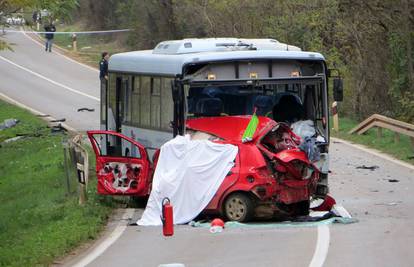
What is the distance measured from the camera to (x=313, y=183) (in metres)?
15.7

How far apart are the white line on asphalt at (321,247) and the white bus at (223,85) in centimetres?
249

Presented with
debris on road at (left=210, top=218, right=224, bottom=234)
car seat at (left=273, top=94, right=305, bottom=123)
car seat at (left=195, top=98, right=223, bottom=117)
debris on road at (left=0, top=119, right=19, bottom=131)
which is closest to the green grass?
car seat at (left=273, top=94, right=305, bottom=123)

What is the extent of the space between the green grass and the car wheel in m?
9.04

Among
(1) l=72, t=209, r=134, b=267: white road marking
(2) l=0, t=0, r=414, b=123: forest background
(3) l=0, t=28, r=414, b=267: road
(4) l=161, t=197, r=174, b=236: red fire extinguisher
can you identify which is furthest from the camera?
(2) l=0, t=0, r=414, b=123: forest background

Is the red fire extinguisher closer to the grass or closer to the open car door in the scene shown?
the grass

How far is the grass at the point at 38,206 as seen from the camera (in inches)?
514

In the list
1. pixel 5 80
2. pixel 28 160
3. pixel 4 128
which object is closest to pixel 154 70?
pixel 28 160

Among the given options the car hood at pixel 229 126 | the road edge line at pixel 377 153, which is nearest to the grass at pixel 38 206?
the car hood at pixel 229 126

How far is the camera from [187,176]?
49.9 feet

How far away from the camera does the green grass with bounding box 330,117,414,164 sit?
24281 mm

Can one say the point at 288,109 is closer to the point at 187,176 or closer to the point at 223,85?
the point at 223,85

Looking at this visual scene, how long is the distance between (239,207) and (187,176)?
3.32 ft

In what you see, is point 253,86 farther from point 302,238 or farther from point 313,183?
point 302,238

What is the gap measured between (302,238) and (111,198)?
5027mm
